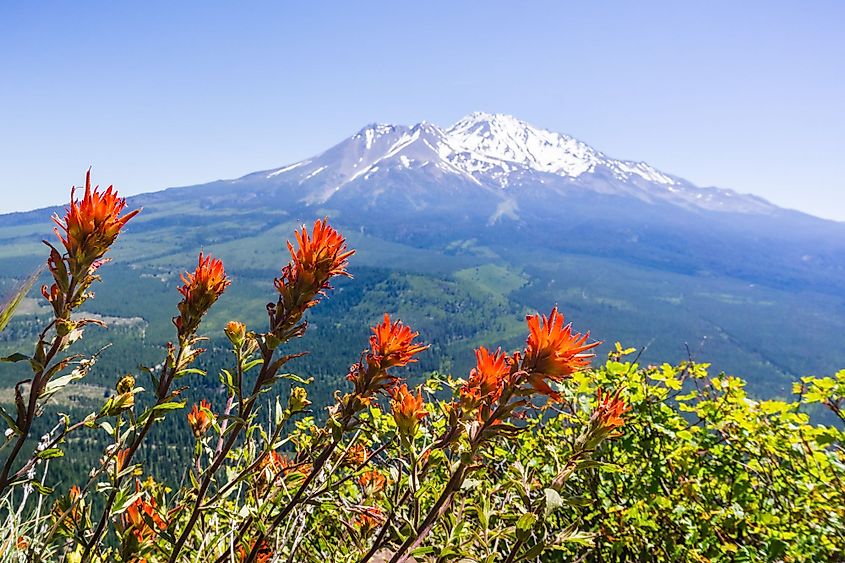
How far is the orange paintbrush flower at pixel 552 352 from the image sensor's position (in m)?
1.70

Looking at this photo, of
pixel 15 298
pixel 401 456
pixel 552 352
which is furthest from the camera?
pixel 401 456

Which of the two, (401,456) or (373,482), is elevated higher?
(401,456)

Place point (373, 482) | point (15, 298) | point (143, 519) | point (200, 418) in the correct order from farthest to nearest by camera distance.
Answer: point (373, 482) → point (200, 418) → point (143, 519) → point (15, 298)

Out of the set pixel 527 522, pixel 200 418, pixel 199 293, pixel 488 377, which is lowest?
pixel 527 522

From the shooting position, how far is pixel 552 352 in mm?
1743

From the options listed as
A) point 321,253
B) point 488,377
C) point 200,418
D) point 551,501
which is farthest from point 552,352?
point 200,418

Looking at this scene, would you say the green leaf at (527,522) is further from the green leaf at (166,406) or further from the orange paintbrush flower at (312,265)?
the green leaf at (166,406)

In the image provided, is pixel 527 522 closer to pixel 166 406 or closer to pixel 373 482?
pixel 166 406

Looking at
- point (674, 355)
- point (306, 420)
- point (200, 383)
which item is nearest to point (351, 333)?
point (200, 383)

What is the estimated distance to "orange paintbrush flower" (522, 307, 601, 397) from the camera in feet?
5.59

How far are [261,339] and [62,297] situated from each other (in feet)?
1.87

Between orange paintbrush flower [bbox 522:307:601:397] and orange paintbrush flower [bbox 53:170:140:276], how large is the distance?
134cm

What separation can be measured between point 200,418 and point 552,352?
1826 mm

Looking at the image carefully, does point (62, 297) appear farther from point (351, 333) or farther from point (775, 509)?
point (351, 333)
